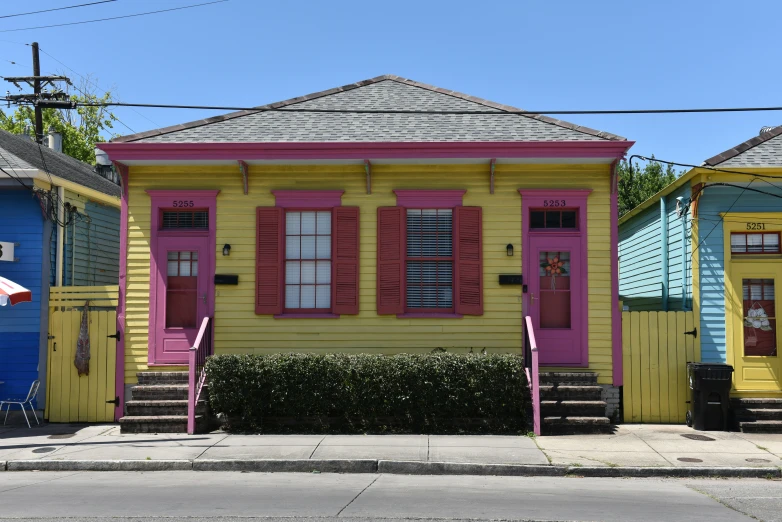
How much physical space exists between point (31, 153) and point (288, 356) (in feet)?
25.2

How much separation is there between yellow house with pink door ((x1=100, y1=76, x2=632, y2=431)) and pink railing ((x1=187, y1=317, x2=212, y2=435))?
0.08 m

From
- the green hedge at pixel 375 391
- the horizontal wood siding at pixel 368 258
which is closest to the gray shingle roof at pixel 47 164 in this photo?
the horizontal wood siding at pixel 368 258

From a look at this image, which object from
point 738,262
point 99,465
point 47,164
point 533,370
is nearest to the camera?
point 99,465

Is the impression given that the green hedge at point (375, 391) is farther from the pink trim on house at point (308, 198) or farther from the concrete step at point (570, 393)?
the pink trim on house at point (308, 198)

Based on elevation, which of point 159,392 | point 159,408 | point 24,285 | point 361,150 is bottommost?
point 159,408

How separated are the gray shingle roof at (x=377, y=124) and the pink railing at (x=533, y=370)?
121 inches

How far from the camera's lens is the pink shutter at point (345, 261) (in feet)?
40.9

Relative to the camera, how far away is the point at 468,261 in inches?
489

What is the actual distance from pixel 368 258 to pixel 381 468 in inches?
166

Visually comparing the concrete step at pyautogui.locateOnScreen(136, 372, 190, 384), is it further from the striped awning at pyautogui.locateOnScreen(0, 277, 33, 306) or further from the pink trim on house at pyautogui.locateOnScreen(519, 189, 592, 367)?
the pink trim on house at pyautogui.locateOnScreen(519, 189, 592, 367)

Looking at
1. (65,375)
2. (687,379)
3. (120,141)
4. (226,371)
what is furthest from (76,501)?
(687,379)

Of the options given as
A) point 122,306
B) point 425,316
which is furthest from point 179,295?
point 425,316

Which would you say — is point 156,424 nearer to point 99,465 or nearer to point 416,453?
point 99,465

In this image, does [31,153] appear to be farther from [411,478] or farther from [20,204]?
[411,478]
